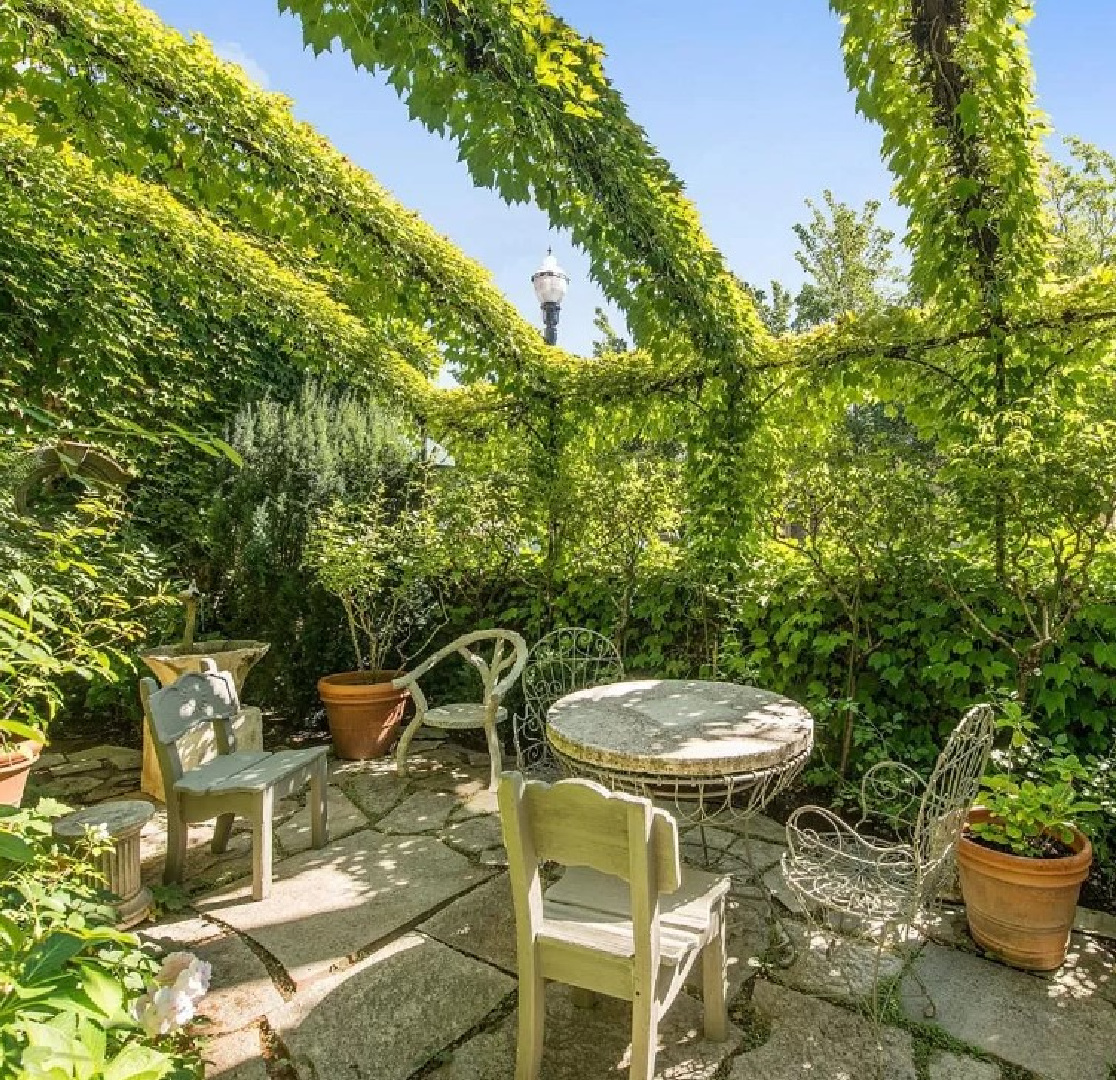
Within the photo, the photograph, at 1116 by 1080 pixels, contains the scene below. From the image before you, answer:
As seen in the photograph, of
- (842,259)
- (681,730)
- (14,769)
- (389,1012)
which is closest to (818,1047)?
(681,730)

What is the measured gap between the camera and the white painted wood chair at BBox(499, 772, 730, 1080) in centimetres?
145

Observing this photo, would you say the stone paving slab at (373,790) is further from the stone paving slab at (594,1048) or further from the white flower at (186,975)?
the white flower at (186,975)

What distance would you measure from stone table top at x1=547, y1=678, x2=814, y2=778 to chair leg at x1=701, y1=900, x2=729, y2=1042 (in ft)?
1.52

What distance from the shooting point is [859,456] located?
131 inches

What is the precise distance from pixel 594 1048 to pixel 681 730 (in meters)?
0.96

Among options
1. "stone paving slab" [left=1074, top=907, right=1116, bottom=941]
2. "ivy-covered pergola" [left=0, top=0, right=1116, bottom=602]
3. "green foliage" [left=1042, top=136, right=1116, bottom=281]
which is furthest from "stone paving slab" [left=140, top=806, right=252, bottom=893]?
"green foliage" [left=1042, top=136, right=1116, bottom=281]

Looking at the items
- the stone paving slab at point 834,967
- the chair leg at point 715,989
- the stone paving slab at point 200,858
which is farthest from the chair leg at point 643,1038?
the stone paving slab at point 200,858

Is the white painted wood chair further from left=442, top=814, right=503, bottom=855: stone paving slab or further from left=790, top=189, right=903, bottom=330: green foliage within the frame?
left=790, top=189, right=903, bottom=330: green foliage

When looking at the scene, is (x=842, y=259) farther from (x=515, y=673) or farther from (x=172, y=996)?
(x=172, y=996)

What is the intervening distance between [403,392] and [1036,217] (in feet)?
16.2

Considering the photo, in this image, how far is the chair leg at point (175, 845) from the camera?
265cm

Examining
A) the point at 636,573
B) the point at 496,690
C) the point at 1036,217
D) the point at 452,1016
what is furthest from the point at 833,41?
the point at 452,1016

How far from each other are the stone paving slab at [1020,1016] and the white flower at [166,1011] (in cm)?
200

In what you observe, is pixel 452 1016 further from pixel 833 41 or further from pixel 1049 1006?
pixel 833 41
